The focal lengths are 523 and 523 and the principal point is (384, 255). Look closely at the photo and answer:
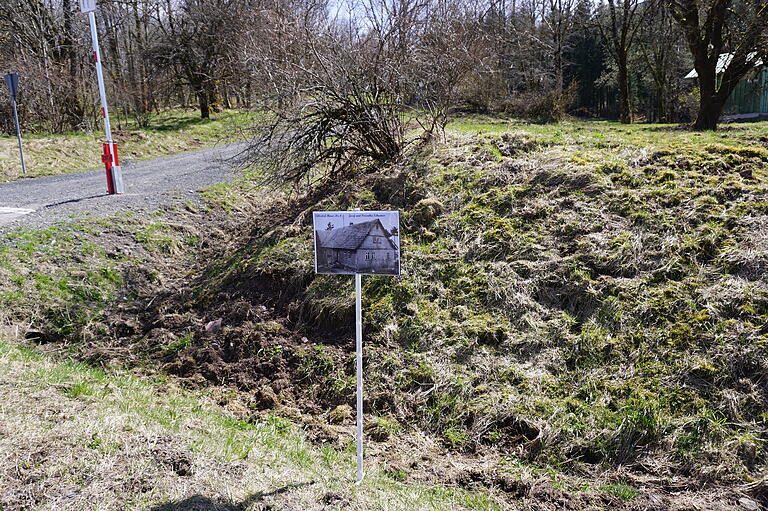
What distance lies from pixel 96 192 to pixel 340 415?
329 inches

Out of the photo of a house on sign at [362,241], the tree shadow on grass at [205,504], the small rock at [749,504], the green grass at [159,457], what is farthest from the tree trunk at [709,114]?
the tree shadow on grass at [205,504]

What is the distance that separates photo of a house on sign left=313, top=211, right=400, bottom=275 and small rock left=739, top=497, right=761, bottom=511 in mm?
2732

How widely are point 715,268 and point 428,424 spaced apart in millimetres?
3226

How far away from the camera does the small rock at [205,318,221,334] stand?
242 inches

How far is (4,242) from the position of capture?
7.32 m

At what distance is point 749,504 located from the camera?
3418 millimetres

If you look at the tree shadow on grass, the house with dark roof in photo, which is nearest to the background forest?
the house with dark roof in photo

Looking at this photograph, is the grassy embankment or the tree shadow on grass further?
the grassy embankment

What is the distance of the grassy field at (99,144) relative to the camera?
13586mm

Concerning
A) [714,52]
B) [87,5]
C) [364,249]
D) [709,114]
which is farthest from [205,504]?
[714,52]

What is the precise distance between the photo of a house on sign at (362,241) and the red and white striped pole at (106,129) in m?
7.15

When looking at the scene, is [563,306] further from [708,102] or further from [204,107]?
[204,107]

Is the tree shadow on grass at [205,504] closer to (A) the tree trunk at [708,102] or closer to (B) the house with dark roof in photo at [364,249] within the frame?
(B) the house with dark roof in photo at [364,249]

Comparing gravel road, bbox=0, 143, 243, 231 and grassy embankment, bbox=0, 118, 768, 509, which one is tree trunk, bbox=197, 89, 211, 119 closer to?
gravel road, bbox=0, 143, 243, 231
